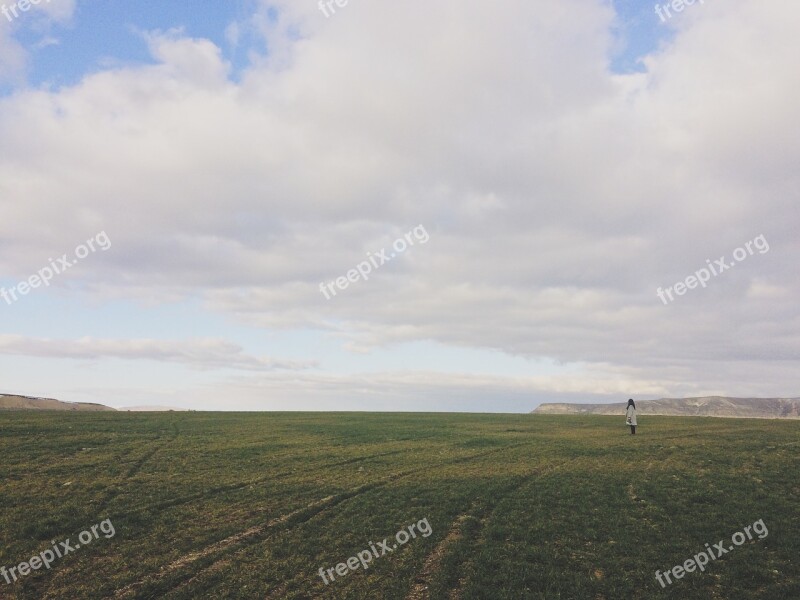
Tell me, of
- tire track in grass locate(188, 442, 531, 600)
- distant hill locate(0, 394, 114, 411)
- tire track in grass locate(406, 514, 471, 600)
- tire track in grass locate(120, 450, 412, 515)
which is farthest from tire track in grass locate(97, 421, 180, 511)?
distant hill locate(0, 394, 114, 411)

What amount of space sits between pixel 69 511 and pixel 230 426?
37924 millimetres

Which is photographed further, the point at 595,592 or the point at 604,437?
the point at 604,437

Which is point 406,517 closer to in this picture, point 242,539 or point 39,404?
point 242,539

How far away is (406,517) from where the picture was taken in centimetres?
2198

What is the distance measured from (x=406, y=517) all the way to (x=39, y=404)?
134 meters

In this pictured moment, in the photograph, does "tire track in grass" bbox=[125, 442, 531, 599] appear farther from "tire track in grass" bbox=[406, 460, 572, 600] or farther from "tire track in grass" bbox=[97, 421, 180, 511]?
"tire track in grass" bbox=[97, 421, 180, 511]

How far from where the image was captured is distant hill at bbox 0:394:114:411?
112975 mm

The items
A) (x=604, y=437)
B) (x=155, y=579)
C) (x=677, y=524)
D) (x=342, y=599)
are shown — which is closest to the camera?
(x=342, y=599)

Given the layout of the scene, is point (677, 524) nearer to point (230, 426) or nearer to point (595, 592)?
point (595, 592)

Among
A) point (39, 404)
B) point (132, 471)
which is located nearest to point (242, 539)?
point (132, 471)

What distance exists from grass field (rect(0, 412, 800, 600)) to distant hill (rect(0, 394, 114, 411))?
297 ft

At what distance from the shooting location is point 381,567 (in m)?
16.8

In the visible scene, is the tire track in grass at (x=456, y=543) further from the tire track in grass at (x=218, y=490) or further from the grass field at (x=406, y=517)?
the tire track in grass at (x=218, y=490)

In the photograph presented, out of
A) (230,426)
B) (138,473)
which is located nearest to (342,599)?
(138,473)
